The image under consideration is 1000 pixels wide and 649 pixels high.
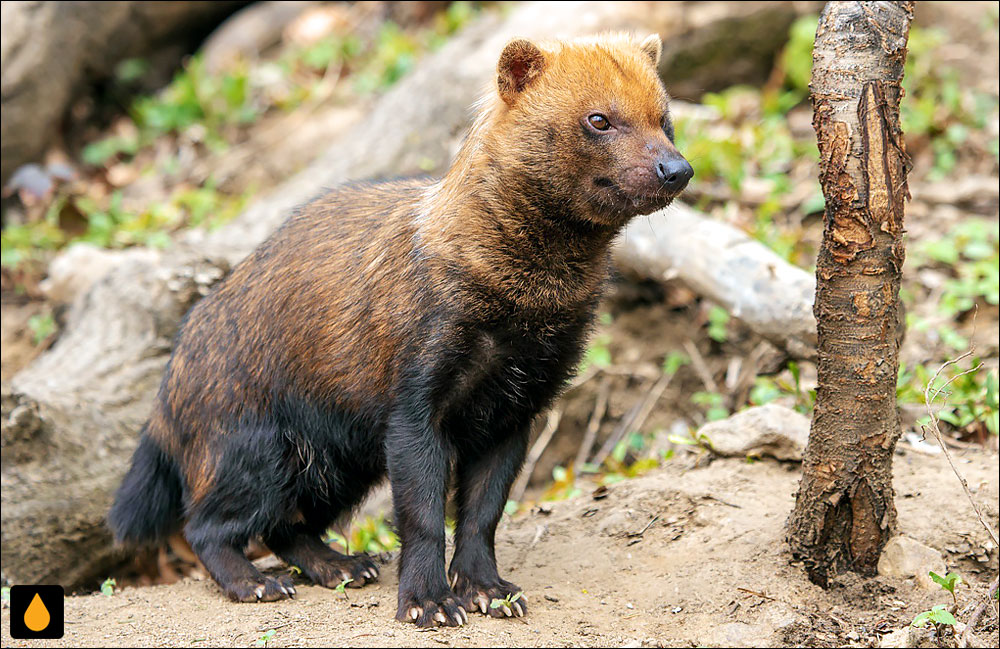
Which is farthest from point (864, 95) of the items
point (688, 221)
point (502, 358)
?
point (688, 221)

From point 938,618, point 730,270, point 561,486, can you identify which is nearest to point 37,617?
point 561,486

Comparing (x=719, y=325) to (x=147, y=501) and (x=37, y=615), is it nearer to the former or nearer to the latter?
(x=147, y=501)

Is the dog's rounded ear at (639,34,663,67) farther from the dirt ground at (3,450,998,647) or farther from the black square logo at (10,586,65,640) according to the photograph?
the black square logo at (10,586,65,640)

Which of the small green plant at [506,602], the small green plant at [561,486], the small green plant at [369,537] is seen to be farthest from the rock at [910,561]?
the small green plant at [369,537]

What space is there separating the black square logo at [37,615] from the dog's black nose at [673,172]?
3092 millimetres

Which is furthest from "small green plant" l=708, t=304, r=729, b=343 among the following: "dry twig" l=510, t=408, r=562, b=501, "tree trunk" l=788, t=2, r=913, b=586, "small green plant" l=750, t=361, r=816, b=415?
"tree trunk" l=788, t=2, r=913, b=586

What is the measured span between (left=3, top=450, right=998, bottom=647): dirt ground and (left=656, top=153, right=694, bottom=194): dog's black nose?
1.58m

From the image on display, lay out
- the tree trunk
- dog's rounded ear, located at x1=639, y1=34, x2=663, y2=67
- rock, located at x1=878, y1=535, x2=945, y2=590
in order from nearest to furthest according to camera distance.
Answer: the tree trunk, rock, located at x1=878, y1=535, x2=945, y2=590, dog's rounded ear, located at x1=639, y1=34, x2=663, y2=67

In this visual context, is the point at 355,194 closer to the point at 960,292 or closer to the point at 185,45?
the point at 960,292

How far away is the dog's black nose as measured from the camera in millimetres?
3850

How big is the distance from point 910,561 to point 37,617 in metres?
3.68

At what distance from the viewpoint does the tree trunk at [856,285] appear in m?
3.65

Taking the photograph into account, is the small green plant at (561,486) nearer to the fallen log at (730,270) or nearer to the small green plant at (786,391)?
the small green plant at (786,391)

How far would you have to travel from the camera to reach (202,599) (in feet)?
15.2
